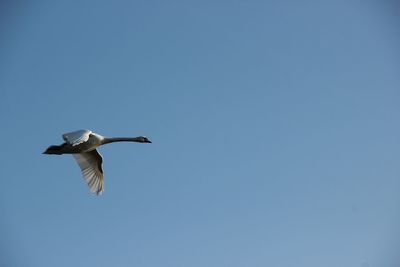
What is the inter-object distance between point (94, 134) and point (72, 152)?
40.8 inches

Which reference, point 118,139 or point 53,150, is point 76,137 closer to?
point 53,150

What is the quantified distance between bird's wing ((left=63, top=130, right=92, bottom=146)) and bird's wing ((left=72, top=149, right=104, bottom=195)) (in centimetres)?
474

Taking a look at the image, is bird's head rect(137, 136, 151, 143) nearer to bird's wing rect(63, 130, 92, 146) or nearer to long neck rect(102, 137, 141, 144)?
long neck rect(102, 137, 141, 144)

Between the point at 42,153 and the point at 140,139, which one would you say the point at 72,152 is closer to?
the point at 42,153

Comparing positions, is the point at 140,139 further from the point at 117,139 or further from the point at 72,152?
the point at 72,152

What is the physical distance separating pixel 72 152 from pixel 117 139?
207cm

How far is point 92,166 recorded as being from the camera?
26.2m

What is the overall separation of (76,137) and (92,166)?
19.3ft

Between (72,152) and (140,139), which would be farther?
(140,139)

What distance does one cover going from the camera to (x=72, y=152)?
24.0m

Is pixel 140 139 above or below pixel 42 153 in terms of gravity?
above

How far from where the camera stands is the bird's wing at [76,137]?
65.0 feet

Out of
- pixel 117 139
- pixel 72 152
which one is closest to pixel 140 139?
pixel 117 139

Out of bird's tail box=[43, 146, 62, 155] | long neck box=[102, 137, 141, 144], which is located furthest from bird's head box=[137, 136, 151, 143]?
bird's tail box=[43, 146, 62, 155]
